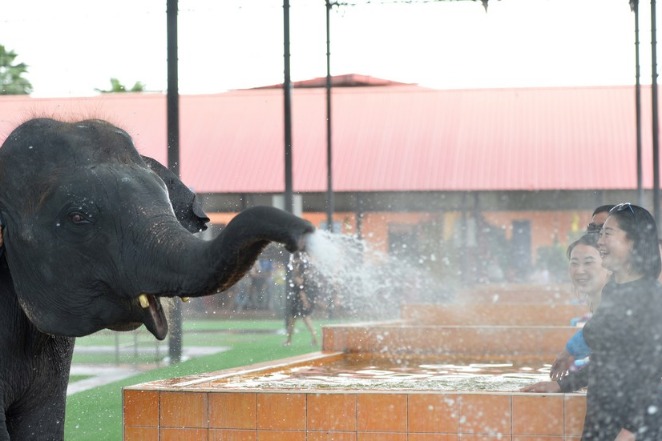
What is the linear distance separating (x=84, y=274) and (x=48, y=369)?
0.51 metres

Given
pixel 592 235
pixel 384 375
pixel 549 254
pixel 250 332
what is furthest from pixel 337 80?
pixel 592 235

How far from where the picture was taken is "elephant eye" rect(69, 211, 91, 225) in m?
3.85

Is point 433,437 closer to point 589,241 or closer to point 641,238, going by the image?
point 589,241

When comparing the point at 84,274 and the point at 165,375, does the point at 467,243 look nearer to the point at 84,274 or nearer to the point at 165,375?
the point at 165,375

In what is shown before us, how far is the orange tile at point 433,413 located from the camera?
5.66 m

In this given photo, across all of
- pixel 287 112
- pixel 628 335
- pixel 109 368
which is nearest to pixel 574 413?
pixel 628 335

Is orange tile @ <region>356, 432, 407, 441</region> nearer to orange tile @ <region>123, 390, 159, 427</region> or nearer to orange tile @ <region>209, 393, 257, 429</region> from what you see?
orange tile @ <region>209, 393, 257, 429</region>

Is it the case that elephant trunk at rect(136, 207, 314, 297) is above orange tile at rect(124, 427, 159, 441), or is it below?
above

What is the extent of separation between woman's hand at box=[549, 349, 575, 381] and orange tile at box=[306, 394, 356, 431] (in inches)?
36.5

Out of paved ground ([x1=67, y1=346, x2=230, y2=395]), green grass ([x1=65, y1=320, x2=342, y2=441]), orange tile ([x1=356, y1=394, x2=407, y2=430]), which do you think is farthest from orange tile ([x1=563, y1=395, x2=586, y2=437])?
paved ground ([x1=67, y1=346, x2=230, y2=395])

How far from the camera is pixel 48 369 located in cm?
420

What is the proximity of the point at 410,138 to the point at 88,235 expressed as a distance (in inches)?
1330

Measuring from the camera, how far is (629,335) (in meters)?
4.68

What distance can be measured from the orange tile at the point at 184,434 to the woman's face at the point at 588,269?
2021 millimetres
